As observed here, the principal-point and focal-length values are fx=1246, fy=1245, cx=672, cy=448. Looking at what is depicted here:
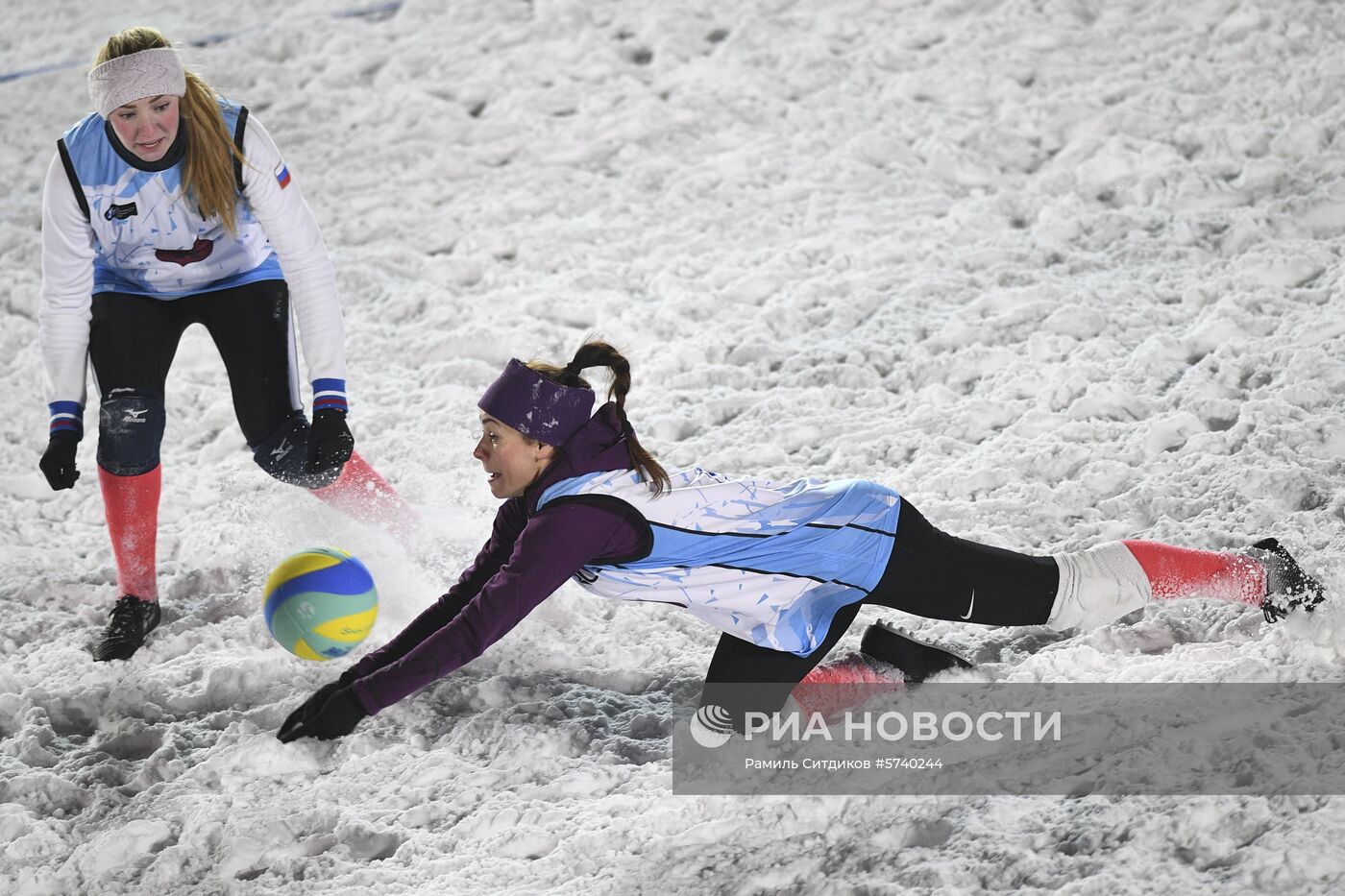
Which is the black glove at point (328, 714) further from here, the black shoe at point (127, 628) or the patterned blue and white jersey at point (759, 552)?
the black shoe at point (127, 628)

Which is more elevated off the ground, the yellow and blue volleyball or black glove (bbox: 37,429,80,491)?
black glove (bbox: 37,429,80,491)

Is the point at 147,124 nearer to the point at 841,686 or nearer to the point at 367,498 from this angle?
the point at 367,498

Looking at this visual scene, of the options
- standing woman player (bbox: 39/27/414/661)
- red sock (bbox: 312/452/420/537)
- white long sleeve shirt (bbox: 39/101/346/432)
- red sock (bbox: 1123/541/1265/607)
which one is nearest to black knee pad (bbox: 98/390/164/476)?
standing woman player (bbox: 39/27/414/661)

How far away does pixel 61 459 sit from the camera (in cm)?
325

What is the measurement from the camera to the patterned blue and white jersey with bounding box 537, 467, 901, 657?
272 cm

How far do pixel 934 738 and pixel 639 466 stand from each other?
0.95m

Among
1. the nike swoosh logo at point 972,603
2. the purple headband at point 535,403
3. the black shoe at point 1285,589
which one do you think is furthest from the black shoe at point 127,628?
the black shoe at point 1285,589

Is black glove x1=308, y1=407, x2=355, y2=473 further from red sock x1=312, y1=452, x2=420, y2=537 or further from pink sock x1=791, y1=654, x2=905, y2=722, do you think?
pink sock x1=791, y1=654, x2=905, y2=722

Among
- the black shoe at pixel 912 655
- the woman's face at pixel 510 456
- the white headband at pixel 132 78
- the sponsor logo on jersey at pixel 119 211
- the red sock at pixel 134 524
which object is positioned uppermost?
the white headband at pixel 132 78

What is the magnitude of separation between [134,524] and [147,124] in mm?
→ 1101

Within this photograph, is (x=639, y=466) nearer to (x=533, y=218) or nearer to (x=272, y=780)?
(x=272, y=780)

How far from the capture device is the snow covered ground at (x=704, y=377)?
2711 millimetres

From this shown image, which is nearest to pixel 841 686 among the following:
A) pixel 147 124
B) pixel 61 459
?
pixel 61 459

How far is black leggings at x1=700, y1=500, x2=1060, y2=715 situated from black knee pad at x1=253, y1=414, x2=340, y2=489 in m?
1.31
